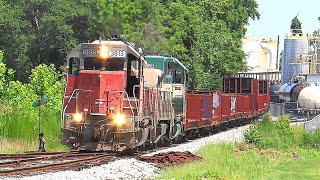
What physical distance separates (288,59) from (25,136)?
64.4 meters

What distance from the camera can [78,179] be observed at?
13.2 metres

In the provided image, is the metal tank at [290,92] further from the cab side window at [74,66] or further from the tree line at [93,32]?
the cab side window at [74,66]

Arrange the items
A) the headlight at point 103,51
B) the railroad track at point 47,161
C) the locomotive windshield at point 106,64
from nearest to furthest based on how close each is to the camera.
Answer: the railroad track at point 47,161
the headlight at point 103,51
the locomotive windshield at point 106,64

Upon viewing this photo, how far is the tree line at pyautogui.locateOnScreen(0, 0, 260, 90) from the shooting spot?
1758 inches

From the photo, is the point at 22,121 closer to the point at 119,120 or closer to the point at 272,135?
the point at 119,120

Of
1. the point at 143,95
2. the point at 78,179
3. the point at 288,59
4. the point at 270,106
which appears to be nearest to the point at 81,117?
the point at 143,95

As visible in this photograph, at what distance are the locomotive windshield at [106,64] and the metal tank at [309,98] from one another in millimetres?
35553

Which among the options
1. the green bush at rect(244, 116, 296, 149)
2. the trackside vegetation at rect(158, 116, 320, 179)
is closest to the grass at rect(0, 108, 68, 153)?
the trackside vegetation at rect(158, 116, 320, 179)

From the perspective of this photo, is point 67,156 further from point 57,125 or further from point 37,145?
point 57,125

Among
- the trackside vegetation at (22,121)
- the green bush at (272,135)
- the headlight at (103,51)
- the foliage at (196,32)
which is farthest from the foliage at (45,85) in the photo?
the headlight at (103,51)

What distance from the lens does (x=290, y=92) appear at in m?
60.3

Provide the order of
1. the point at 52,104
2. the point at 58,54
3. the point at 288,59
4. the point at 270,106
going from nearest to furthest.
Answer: the point at 52,104 → the point at 58,54 → the point at 270,106 → the point at 288,59

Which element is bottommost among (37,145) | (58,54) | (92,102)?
(37,145)

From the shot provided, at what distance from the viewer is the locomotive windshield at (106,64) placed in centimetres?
1953
